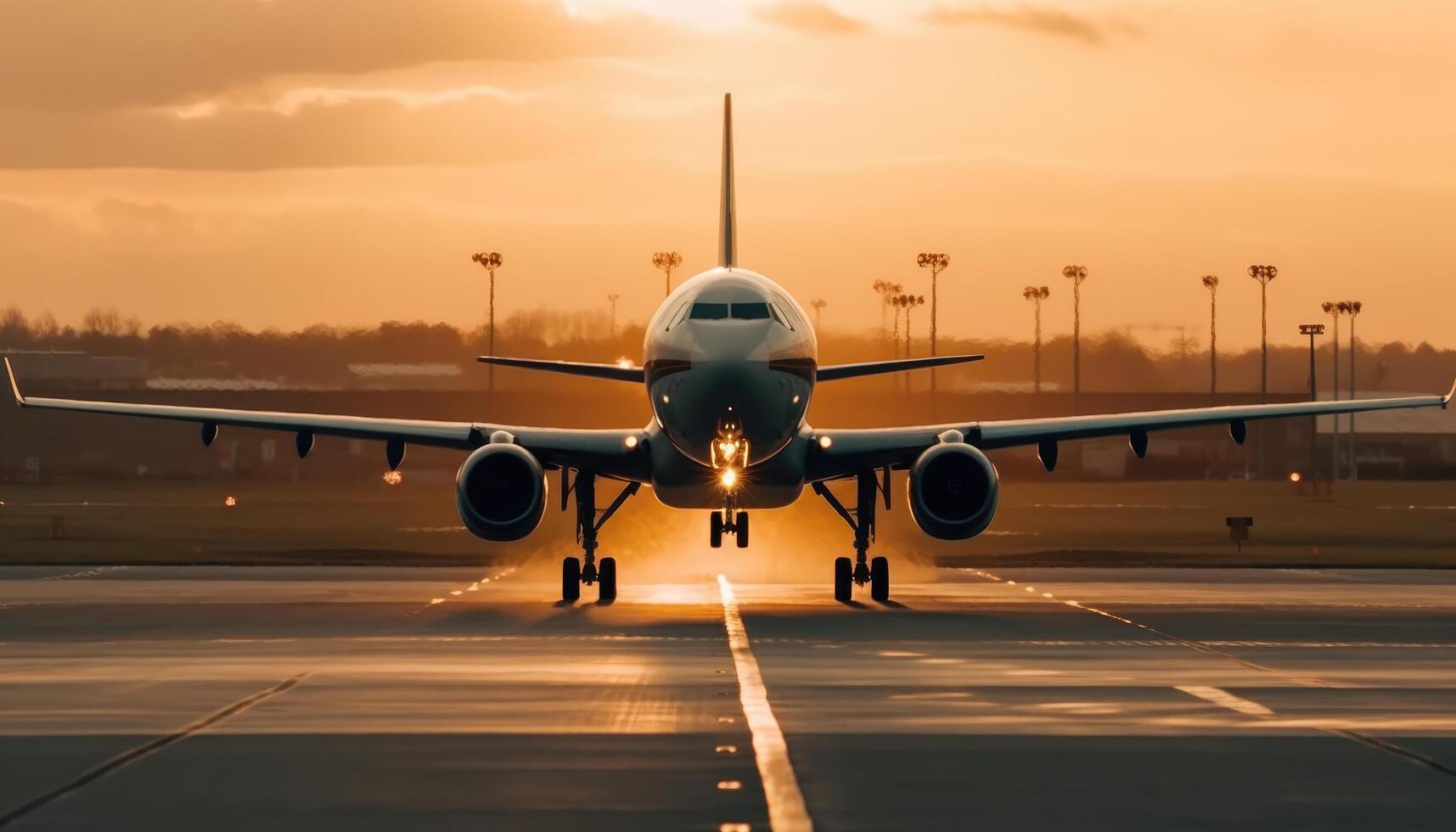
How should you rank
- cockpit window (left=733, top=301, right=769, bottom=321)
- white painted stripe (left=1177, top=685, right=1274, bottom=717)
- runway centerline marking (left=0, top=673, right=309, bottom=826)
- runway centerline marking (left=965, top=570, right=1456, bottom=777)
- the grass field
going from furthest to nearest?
the grass field, cockpit window (left=733, top=301, right=769, bottom=321), white painted stripe (left=1177, top=685, right=1274, bottom=717), runway centerline marking (left=965, top=570, right=1456, bottom=777), runway centerline marking (left=0, top=673, right=309, bottom=826)

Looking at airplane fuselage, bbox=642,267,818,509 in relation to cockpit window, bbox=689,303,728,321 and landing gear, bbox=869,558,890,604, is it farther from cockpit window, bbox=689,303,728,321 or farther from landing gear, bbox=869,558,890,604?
landing gear, bbox=869,558,890,604

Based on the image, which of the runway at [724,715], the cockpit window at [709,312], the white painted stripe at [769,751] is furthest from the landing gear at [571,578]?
the white painted stripe at [769,751]

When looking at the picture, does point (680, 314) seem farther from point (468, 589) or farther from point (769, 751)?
point (769, 751)

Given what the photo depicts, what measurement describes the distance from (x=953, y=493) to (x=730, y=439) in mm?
3985

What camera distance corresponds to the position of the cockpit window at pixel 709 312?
39.3 metres

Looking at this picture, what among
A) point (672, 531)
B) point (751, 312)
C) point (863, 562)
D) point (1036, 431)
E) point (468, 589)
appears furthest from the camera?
point (672, 531)

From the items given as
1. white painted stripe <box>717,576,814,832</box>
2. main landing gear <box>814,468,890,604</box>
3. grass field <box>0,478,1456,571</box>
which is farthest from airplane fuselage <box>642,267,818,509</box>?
grass field <box>0,478,1456,571</box>

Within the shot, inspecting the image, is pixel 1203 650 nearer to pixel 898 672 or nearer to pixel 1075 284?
pixel 898 672

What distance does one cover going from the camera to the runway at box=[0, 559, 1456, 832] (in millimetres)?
15961

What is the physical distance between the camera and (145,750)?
19.2 metres

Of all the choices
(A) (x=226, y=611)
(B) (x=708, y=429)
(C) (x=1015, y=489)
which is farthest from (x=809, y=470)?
(C) (x=1015, y=489)

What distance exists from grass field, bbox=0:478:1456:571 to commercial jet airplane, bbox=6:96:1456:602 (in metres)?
13.3

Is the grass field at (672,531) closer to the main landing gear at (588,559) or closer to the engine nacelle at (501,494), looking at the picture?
the main landing gear at (588,559)

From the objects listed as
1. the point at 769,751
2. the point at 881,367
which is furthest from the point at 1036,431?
the point at 769,751
